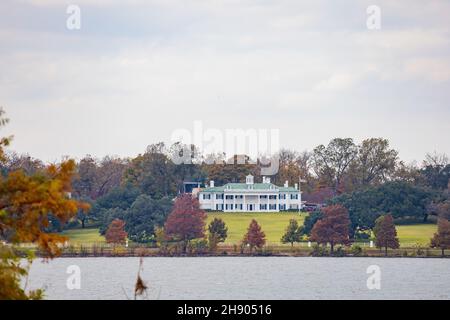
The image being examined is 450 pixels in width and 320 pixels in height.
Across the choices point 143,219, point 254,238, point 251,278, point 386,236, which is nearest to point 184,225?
point 143,219

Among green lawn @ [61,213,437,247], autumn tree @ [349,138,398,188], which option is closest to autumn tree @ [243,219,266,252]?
green lawn @ [61,213,437,247]

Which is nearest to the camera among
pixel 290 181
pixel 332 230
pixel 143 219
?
pixel 332 230

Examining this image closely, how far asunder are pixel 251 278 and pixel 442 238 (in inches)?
1173

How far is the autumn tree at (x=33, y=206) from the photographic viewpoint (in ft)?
61.3

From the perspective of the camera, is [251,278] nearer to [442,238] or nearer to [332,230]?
[332,230]

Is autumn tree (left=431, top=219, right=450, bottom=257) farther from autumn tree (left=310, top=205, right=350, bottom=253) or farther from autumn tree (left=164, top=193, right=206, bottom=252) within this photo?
autumn tree (left=164, top=193, right=206, bottom=252)

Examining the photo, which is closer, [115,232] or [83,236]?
[115,232]

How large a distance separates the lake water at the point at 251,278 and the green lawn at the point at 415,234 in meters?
7.25

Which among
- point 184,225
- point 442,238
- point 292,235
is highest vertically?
point 184,225

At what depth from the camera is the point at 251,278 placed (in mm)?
80438

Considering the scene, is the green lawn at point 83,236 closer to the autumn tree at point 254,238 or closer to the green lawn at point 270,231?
the green lawn at point 270,231

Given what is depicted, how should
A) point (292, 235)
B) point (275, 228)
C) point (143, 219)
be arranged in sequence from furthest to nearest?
1. point (275, 228)
2. point (143, 219)
3. point (292, 235)
